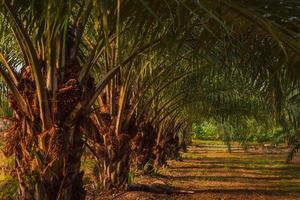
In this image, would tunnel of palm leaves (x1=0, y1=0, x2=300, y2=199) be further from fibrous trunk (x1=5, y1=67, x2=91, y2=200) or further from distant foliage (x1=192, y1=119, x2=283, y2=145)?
distant foliage (x1=192, y1=119, x2=283, y2=145)

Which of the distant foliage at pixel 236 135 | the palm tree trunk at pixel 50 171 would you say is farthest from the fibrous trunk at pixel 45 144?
the distant foliage at pixel 236 135

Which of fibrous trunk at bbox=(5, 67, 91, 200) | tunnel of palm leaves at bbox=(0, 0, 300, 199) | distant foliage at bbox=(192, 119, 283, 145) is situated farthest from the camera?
distant foliage at bbox=(192, 119, 283, 145)

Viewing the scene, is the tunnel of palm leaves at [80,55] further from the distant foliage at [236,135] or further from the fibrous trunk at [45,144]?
the distant foliage at [236,135]

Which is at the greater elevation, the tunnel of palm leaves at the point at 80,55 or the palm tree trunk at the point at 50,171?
the tunnel of palm leaves at the point at 80,55

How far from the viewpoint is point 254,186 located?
40.3ft

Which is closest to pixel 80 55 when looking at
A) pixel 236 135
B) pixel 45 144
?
pixel 45 144

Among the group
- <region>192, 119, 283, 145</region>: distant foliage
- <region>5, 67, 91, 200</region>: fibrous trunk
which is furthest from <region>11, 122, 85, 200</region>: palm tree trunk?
<region>192, 119, 283, 145</region>: distant foliage

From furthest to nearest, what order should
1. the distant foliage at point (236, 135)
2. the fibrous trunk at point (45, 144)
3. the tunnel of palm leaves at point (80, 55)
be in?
the distant foliage at point (236, 135)
the fibrous trunk at point (45, 144)
the tunnel of palm leaves at point (80, 55)

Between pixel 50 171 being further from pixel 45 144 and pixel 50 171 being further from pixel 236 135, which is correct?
pixel 236 135

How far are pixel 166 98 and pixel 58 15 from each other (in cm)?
1043

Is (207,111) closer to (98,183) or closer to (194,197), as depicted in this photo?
(194,197)

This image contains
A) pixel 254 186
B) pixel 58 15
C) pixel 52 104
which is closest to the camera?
pixel 58 15

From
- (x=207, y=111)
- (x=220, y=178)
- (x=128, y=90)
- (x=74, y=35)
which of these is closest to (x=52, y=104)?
(x=74, y=35)

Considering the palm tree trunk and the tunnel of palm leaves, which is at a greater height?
the tunnel of palm leaves
